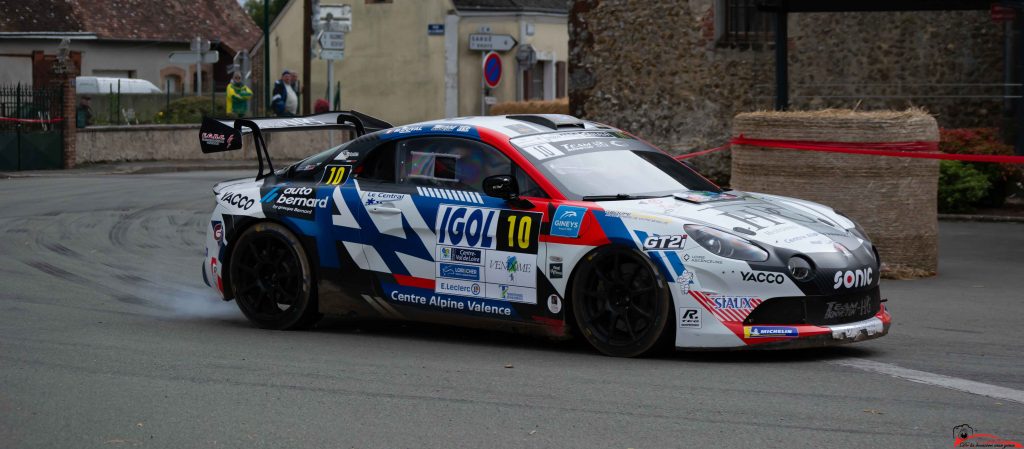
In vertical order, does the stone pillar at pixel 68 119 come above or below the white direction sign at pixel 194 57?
below

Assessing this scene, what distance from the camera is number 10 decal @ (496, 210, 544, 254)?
332 inches

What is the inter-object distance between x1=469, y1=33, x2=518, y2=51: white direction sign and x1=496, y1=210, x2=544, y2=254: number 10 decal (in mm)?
24634

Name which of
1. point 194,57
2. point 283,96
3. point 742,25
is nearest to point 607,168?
point 742,25

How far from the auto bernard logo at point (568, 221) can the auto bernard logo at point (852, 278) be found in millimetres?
1445

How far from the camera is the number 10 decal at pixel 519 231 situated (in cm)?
843

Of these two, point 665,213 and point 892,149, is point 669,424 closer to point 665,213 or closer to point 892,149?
point 665,213

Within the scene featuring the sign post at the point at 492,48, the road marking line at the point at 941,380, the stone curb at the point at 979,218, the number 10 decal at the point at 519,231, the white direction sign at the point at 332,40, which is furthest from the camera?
the sign post at the point at 492,48

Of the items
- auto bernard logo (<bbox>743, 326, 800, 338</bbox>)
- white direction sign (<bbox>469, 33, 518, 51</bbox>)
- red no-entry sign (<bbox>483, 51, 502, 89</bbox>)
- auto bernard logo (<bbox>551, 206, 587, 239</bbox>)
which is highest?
white direction sign (<bbox>469, 33, 518, 51</bbox>)

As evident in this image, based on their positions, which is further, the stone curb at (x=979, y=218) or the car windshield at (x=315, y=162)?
the stone curb at (x=979, y=218)

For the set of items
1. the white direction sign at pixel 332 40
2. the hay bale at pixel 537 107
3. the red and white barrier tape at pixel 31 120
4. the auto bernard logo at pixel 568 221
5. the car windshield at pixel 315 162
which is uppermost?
the white direction sign at pixel 332 40

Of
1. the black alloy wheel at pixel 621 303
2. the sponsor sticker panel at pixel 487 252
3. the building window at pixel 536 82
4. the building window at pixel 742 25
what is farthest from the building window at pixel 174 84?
the black alloy wheel at pixel 621 303

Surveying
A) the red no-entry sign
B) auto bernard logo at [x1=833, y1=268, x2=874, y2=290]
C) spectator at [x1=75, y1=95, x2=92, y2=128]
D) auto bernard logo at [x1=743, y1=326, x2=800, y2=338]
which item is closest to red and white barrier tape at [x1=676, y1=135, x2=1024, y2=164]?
auto bernard logo at [x1=833, y1=268, x2=874, y2=290]

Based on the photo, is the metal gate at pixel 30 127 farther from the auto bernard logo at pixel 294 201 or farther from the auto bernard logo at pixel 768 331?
the auto bernard logo at pixel 768 331

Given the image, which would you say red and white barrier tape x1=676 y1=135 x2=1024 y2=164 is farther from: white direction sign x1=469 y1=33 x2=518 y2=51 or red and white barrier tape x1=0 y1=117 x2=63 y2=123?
white direction sign x1=469 y1=33 x2=518 y2=51
